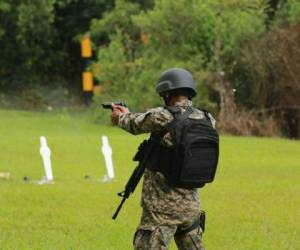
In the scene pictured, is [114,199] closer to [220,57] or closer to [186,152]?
[186,152]

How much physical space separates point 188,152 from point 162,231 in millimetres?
632

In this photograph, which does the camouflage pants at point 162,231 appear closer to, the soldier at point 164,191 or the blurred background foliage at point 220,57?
the soldier at point 164,191

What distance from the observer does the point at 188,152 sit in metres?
6.87

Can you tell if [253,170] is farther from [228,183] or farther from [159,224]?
[159,224]

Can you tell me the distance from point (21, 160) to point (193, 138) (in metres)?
17.2

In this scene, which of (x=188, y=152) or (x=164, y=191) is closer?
(x=188, y=152)

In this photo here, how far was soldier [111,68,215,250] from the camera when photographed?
6969 millimetres

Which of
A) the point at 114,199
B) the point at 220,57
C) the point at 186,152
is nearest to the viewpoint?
the point at 186,152

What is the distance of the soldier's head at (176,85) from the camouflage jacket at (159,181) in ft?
0.23

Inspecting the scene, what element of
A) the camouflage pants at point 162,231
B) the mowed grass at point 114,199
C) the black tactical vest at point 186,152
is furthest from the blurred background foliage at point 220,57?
the black tactical vest at point 186,152

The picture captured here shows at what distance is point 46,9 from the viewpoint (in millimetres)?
52906

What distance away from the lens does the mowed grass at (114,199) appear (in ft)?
37.7

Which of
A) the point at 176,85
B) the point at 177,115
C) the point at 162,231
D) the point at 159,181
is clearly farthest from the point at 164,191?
the point at 176,85

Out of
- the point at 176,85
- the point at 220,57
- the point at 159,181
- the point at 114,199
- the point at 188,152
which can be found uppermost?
the point at 176,85
